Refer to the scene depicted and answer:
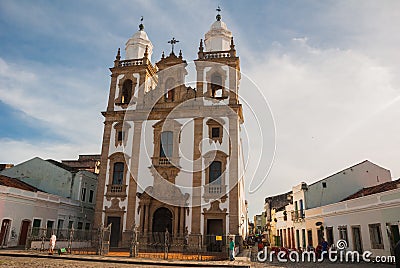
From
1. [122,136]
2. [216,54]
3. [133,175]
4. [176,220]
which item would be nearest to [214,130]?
[216,54]

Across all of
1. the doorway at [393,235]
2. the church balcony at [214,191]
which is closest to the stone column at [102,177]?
the church balcony at [214,191]

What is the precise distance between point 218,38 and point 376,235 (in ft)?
64.0

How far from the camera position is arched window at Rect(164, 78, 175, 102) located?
27.9 metres

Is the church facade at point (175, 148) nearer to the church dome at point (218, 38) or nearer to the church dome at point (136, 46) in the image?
the church dome at point (218, 38)

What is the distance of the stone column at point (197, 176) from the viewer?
23734mm

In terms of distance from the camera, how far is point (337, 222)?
2156 cm

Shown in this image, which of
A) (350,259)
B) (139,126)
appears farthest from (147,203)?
(350,259)

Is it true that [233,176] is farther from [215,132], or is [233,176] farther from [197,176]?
[215,132]

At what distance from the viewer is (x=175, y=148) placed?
2577cm

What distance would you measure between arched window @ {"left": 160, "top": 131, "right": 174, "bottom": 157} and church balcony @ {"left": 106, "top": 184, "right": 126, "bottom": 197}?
3938 millimetres

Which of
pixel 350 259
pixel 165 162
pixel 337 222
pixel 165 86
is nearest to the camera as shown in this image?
pixel 350 259

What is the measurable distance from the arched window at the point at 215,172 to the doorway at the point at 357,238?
935 cm

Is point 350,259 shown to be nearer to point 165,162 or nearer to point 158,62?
point 165,162

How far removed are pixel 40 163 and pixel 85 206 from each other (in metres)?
5.62
